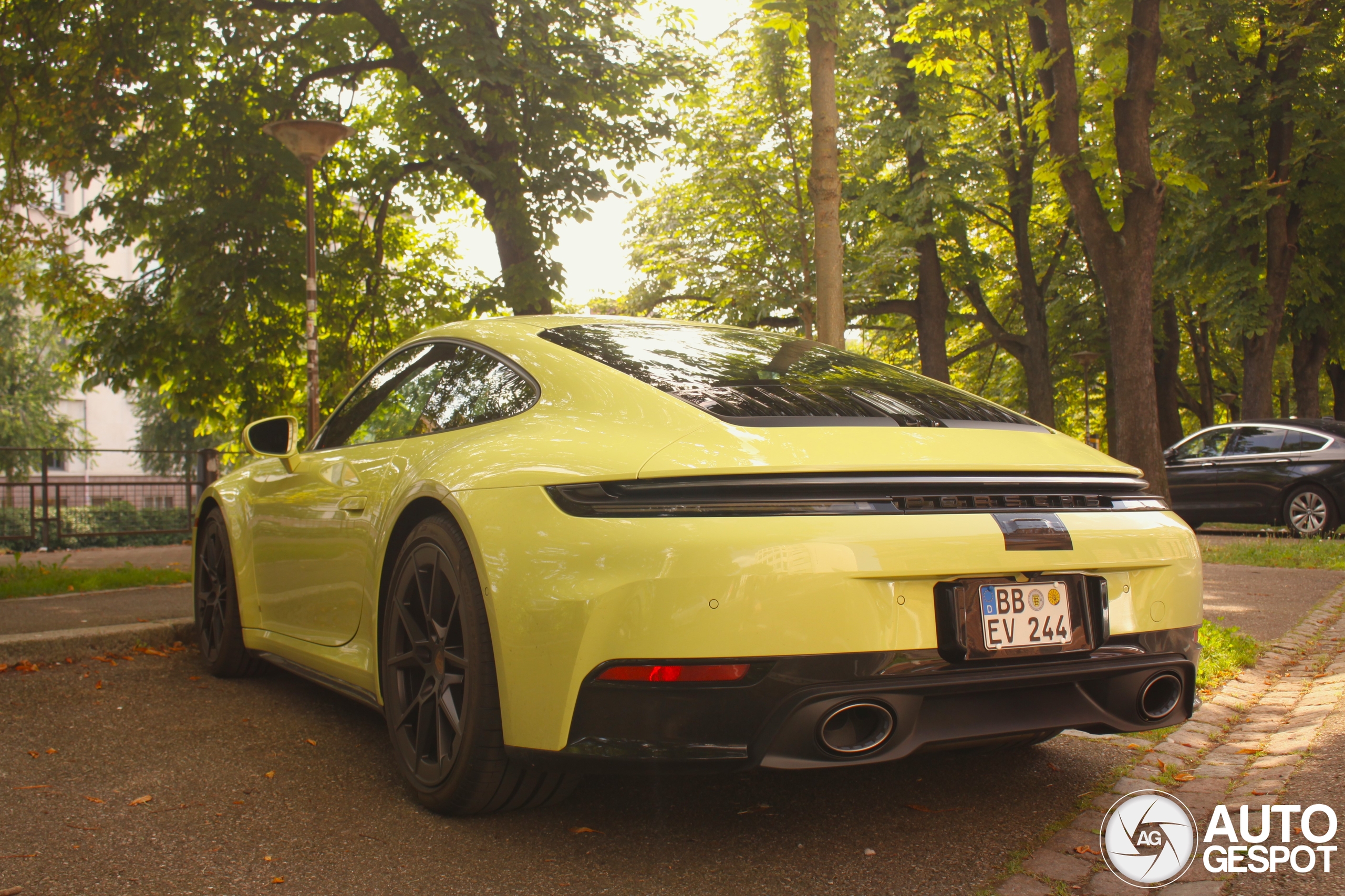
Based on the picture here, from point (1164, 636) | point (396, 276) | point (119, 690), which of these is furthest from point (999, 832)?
point (396, 276)

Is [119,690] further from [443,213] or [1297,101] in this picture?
[1297,101]

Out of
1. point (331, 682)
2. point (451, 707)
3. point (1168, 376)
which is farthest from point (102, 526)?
point (1168, 376)

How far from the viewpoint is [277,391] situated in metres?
14.6

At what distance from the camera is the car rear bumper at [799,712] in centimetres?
228

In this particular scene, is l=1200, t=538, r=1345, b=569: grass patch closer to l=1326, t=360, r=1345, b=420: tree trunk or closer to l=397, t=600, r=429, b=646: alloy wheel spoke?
l=397, t=600, r=429, b=646: alloy wheel spoke

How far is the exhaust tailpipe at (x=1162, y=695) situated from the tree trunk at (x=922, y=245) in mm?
18096

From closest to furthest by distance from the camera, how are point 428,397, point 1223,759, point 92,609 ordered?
point 1223,759 < point 428,397 < point 92,609

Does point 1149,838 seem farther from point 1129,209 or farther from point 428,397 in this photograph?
point 1129,209

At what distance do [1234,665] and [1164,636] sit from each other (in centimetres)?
232

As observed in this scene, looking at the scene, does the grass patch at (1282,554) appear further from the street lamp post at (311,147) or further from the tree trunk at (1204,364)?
the tree trunk at (1204,364)

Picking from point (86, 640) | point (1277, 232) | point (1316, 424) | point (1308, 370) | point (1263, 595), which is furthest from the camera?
point (1308, 370)

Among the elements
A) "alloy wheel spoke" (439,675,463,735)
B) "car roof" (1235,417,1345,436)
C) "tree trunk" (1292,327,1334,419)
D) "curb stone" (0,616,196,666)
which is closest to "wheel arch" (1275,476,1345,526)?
"car roof" (1235,417,1345,436)

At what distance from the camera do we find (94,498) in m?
15.6

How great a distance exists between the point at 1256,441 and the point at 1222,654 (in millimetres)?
10031
